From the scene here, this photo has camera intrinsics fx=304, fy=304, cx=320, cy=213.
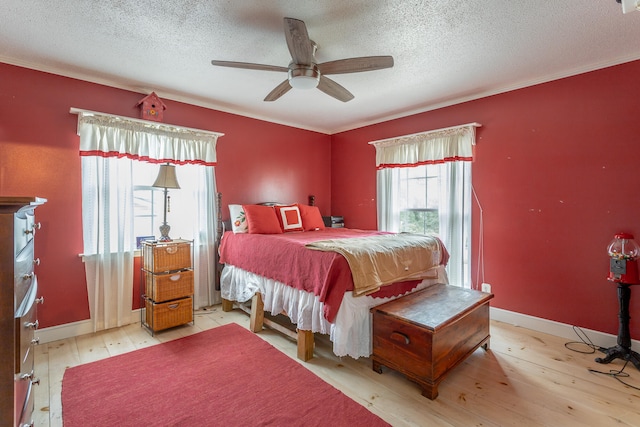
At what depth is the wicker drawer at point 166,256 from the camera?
9.14 ft

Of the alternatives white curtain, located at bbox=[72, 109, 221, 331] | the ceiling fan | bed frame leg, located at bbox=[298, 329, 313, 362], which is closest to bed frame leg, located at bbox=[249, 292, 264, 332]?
bed frame leg, located at bbox=[298, 329, 313, 362]

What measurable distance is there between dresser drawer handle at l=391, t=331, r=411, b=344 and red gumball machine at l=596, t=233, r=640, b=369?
165 cm

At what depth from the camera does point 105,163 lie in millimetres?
2889

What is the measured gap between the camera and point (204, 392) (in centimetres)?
194

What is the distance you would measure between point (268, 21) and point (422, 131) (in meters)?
2.46

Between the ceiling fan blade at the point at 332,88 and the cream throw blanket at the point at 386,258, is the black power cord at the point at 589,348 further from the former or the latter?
the ceiling fan blade at the point at 332,88

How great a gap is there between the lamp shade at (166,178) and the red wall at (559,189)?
3.10 m

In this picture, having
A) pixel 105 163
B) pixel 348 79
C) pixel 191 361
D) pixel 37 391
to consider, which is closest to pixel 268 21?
→ pixel 348 79

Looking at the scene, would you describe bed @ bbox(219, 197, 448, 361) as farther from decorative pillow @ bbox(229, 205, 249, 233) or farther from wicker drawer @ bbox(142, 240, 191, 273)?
wicker drawer @ bbox(142, 240, 191, 273)

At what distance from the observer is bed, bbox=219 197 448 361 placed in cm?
215

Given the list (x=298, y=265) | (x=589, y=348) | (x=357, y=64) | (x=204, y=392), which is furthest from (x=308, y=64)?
(x=589, y=348)

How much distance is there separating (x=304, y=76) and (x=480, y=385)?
2.38 metres

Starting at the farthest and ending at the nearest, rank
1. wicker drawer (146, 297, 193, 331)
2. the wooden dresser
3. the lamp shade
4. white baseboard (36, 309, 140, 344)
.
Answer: the lamp shade, wicker drawer (146, 297, 193, 331), white baseboard (36, 309, 140, 344), the wooden dresser

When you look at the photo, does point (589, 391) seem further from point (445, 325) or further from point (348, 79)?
point (348, 79)
